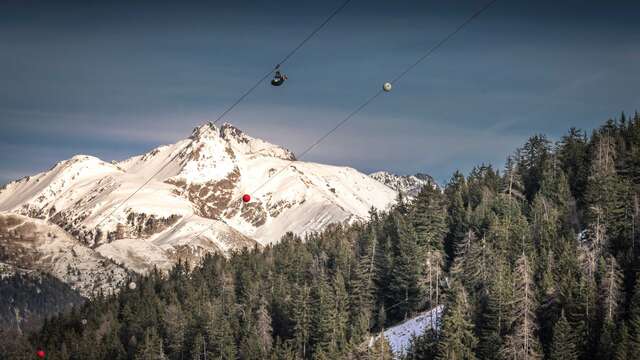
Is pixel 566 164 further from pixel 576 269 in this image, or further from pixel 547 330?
pixel 547 330

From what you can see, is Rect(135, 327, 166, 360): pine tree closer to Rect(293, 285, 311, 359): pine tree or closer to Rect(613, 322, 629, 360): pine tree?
Rect(293, 285, 311, 359): pine tree

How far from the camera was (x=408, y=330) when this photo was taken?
448 ft

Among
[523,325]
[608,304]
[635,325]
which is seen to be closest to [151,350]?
[523,325]

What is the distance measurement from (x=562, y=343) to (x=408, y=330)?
1491 inches

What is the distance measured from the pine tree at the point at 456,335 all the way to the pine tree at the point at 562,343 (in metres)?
10.4

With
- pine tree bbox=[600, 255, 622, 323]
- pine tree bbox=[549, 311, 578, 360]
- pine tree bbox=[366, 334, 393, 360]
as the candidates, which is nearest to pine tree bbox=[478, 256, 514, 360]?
pine tree bbox=[549, 311, 578, 360]

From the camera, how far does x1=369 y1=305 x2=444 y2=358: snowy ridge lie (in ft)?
424

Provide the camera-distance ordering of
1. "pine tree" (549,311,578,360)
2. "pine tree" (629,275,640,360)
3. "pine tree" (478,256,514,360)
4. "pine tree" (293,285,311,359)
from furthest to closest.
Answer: "pine tree" (293,285,311,359) → "pine tree" (478,256,514,360) → "pine tree" (549,311,578,360) → "pine tree" (629,275,640,360)

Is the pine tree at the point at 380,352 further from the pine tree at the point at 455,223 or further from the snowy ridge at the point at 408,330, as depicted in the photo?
the pine tree at the point at 455,223

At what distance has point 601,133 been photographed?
187 metres

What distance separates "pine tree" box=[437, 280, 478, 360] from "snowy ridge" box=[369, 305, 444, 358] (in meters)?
12.3

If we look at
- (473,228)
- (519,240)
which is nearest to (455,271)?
(519,240)

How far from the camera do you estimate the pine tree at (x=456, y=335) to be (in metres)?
107

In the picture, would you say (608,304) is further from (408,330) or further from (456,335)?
(408,330)
